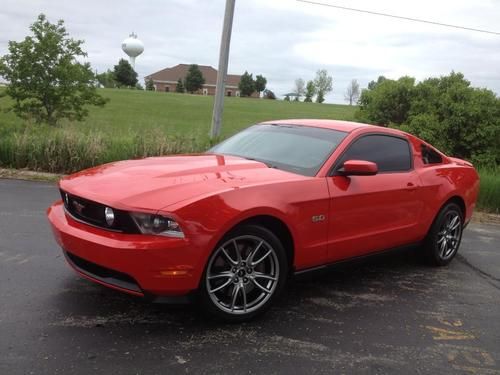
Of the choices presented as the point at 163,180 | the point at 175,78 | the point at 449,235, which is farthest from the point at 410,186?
the point at 175,78

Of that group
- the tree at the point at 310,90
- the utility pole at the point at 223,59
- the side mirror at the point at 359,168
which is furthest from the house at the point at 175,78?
the side mirror at the point at 359,168

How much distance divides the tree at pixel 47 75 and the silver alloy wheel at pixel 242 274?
12788mm

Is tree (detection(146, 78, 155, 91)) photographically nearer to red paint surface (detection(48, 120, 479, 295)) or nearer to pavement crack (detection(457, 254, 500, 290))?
pavement crack (detection(457, 254, 500, 290))

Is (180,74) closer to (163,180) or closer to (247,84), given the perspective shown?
(247,84)

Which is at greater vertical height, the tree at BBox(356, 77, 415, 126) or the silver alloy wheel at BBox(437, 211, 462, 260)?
the tree at BBox(356, 77, 415, 126)

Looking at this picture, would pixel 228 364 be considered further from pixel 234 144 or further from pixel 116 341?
pixel 234 144

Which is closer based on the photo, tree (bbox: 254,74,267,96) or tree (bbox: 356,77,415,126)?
tree (bbox: 356,77,415,126)

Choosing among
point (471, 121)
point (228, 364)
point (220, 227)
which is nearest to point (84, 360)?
point (228, 364)

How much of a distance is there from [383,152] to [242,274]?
2.12 m

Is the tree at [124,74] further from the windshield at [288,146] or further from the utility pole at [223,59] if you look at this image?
the windshield at [288,146]

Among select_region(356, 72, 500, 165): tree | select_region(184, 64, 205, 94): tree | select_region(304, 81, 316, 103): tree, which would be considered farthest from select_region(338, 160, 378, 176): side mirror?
select_region(304, 81, 316, 103): tree

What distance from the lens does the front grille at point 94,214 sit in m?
3.39

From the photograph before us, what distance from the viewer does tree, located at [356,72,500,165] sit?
37.9 feet

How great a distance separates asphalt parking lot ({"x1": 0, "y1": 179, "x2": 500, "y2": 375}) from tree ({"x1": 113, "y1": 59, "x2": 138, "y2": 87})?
98.7 meters
